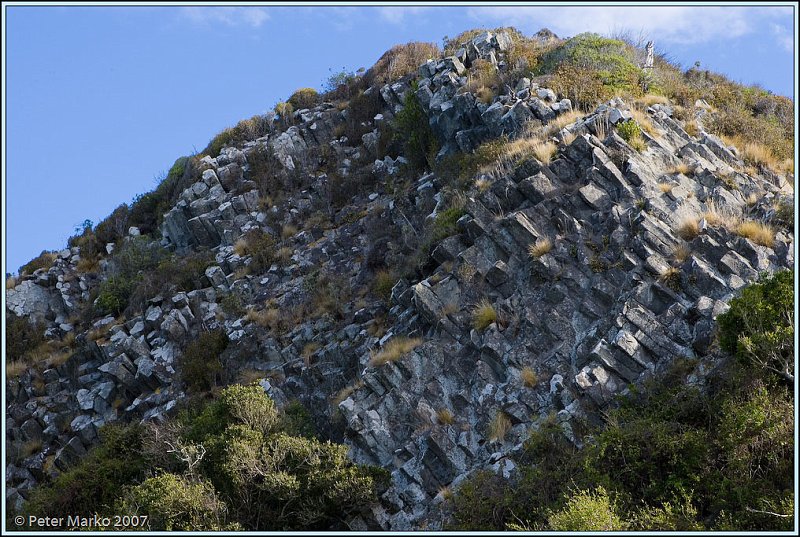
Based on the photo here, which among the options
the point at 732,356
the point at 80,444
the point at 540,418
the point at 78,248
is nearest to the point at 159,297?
the point at 80,444

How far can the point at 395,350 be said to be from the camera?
68.5 ft

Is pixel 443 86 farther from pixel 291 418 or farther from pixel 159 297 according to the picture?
pixel 291 418

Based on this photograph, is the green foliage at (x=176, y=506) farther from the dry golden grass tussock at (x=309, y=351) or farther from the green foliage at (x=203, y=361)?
the green foliage at (x=203, y=361)

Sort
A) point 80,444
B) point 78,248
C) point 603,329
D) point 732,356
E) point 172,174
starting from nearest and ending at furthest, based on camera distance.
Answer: point 732,356
point 603,329
point 80,444
point 78,248
point 172,174

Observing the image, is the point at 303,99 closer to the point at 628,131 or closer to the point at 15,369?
the point at 15,369

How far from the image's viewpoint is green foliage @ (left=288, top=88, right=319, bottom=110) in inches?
1553

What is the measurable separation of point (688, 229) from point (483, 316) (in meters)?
5.28

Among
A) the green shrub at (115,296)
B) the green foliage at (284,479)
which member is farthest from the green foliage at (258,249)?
the green foliage at (284,479)

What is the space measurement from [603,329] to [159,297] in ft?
55.0

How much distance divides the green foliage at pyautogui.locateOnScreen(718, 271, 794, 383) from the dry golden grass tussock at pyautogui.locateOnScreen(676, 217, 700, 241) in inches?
131

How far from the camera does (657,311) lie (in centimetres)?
1908

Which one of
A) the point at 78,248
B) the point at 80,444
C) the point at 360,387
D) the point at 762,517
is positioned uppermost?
the point at 78,248

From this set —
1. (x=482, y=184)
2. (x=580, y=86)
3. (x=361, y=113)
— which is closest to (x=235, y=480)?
(x=482, y=184)

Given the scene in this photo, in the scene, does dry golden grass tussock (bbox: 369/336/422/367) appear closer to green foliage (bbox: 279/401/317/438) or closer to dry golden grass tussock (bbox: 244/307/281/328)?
green foliage (bbox: 279/401/317/438)
